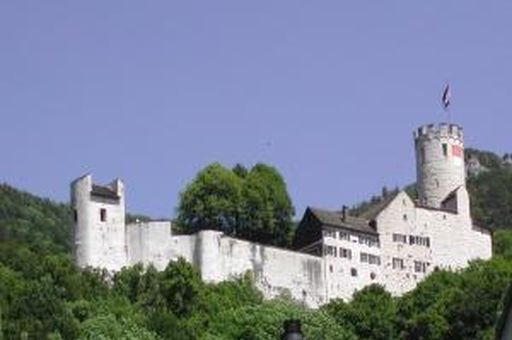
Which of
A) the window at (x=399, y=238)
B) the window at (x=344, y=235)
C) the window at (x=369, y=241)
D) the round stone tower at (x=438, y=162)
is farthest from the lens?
the round stone tower at (x=438, y=162)

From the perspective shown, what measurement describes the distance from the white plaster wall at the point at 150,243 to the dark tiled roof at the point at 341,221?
436 inches

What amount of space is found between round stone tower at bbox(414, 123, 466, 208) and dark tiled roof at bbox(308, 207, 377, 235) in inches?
223

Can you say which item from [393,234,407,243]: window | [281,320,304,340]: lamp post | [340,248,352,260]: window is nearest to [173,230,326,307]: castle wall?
[340,248,352,260]: window

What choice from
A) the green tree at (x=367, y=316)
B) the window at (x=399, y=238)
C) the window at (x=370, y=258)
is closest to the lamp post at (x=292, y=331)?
the green tree at (x=367, y=316)

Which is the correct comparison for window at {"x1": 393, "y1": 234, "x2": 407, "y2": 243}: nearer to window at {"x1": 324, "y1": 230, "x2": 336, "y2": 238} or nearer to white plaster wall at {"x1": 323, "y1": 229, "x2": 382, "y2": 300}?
white plaster wall at {"x1": 323, "y1": 229, "x2": 382, "y2": 300}

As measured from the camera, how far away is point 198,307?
73.1 m

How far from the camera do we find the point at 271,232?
280ft

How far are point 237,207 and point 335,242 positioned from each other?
18.8ft

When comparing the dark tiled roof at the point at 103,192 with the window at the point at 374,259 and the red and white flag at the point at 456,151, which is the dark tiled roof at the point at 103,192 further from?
the red and white flag at the point at 456,151

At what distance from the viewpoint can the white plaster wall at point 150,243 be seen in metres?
74.9

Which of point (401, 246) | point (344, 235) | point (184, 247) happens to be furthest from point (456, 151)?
point (184, 247)

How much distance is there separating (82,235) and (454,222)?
72.1ft

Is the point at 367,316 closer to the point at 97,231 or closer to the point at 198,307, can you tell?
the point at 198,307

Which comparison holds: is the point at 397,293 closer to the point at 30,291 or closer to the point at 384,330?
the point at 384,330
